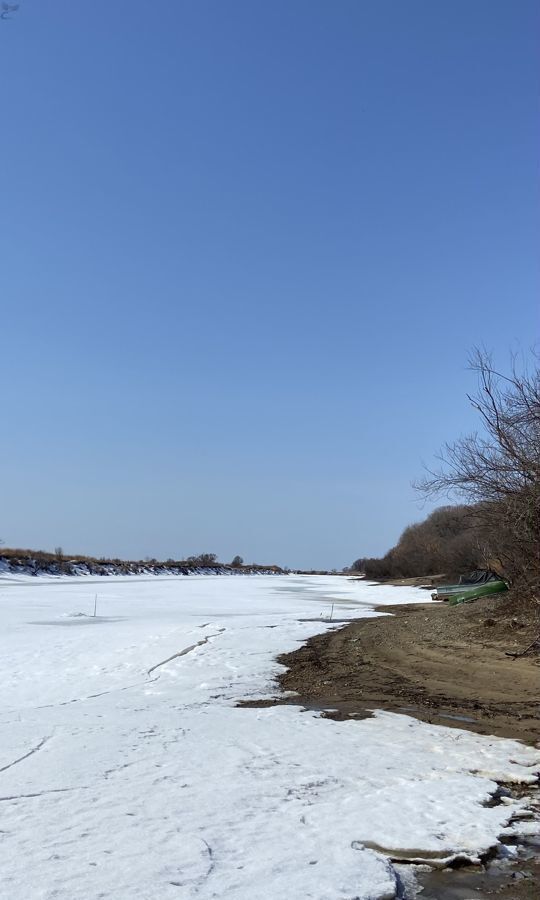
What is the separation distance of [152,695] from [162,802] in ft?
13.1

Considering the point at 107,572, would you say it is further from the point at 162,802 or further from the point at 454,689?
the point at 162,802

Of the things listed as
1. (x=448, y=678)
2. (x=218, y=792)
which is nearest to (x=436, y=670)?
(x=448, y=678)

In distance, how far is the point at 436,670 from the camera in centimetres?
1038

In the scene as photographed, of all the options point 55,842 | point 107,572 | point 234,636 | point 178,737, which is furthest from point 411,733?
point 107,572

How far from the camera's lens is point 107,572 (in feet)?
175

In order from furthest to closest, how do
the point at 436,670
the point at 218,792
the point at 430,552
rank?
the point at 430,552, the point at 436,670, the point at 218,792

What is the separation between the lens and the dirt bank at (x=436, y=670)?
7605mm

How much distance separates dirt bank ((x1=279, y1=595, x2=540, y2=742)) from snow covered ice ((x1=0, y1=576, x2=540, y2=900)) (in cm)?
62

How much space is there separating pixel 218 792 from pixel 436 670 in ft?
20.5

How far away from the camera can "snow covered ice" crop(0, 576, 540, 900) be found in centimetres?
Result: 351

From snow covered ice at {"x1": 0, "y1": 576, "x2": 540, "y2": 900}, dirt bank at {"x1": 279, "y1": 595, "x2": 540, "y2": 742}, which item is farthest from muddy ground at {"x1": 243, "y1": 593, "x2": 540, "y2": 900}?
snow covered ice at {"x1": 0, "y1": 576, "x2": 540, "y2": 900}

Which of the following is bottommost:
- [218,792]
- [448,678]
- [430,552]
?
[218,792]

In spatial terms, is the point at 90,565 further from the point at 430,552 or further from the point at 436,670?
the point at 436,670

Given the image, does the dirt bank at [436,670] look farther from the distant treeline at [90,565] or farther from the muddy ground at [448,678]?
the distant treeline at [90,565]
